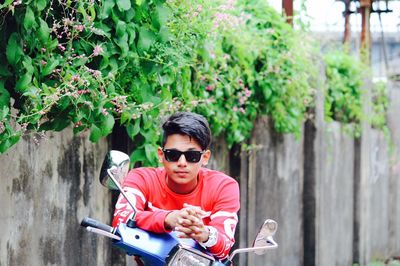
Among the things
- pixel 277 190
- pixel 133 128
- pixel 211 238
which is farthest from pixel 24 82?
pixel 277 190

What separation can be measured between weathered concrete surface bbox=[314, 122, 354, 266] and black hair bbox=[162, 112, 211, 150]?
23.0 ft

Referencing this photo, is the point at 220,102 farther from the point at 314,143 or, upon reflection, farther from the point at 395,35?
the point at 395,35

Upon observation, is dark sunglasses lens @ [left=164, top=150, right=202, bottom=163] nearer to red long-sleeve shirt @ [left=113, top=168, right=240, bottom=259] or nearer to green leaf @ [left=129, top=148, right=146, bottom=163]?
red long-sleeve shirt @ [left=113, top=168, right=240, bottom=259]

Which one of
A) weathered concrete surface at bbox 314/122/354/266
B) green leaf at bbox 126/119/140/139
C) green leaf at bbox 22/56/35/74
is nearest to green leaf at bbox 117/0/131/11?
green leaf at bbox 22/56/35/74

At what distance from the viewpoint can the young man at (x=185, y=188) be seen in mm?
4176

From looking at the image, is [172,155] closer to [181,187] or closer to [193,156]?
[193,156]

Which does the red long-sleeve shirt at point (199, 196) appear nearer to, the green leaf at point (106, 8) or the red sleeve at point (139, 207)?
the red sleeve at point (139, 207)

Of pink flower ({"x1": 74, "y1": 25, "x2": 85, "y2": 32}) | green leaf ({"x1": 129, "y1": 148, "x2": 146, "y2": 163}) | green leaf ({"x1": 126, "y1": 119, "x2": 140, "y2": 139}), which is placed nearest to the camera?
pink flower ({"x1": 74, "y1": 25, "x2": 85, "y2": 32})

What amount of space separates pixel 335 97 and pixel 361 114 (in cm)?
135

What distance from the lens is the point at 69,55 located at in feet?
17.7

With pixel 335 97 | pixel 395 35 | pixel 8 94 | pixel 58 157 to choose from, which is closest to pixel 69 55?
pixel 8 94

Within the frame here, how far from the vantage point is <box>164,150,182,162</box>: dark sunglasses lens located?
14.4ft

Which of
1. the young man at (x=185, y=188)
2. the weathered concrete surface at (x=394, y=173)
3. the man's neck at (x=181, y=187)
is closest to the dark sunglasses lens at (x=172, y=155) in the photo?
the young man at (x=185, y=188)

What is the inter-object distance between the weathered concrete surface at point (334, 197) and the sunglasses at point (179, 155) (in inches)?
278
